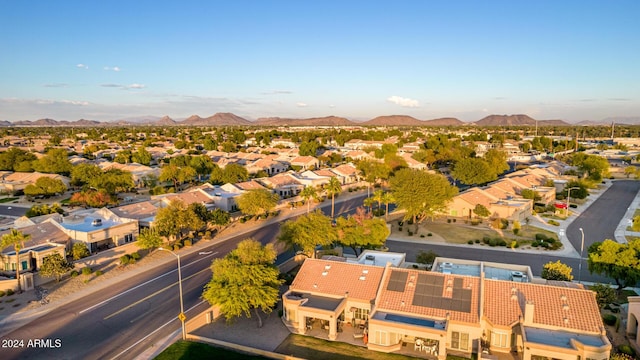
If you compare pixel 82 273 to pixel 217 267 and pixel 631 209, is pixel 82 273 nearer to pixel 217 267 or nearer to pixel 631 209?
pixel 217 267

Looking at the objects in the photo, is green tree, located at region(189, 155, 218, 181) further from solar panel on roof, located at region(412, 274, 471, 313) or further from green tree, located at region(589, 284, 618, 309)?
green tree, located at region(589, 284, 618, 309)

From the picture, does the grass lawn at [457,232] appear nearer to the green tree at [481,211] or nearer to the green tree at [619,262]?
the green tree at [481,211]

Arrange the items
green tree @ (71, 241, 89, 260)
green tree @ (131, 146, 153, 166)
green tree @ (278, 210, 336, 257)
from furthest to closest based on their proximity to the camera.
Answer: green tree @ (131, 146, 153, 166)
green tree @ (71, 241, 89, 260)
green tree @ (278, 210, 336, 257)

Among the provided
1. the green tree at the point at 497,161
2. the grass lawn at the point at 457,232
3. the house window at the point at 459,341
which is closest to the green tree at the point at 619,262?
the house window at the point at 459,341

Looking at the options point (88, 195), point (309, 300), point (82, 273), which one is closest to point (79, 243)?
point (82, 273)

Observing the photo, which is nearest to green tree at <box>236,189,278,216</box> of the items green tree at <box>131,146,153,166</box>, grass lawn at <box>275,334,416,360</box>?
grass lawn at <box>275,334,416,360</box>
